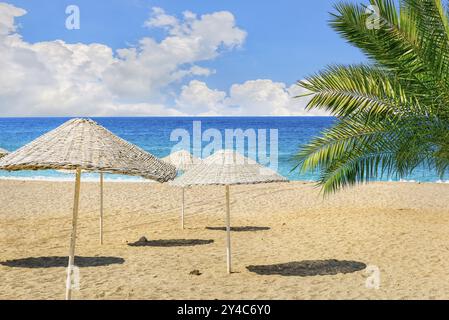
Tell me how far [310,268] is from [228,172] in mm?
2466

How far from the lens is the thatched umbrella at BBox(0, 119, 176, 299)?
6.19 meters

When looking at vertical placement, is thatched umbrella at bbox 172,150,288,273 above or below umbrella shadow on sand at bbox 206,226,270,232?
above

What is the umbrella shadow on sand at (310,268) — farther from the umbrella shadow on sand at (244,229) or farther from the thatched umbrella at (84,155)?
the umbrella shadow on sand at (244,229)

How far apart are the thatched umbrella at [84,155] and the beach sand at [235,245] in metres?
2.12

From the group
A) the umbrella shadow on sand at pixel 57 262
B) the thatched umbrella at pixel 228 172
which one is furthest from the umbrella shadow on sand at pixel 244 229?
the thatched umbrella at pixel 228 172

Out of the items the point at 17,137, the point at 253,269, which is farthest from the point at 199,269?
the point at 17,137

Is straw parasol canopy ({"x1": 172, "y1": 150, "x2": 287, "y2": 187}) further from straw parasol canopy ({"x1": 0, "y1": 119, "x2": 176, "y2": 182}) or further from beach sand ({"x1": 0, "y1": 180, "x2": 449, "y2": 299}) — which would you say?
beach sand ({"x1": 0, "y1": 180, "x2": 449, "y2": 299})

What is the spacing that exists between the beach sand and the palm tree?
6.44 ft

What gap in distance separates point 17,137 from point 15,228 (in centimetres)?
7846

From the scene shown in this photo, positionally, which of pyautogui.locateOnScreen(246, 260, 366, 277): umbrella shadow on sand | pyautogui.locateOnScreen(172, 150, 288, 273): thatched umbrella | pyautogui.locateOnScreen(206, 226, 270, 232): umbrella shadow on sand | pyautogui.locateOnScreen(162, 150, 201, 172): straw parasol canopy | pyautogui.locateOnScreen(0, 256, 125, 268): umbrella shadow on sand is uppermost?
pyautogui.locateOnScreen(162, 150, 201, 172): straw parasol canopy

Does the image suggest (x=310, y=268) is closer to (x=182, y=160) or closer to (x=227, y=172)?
(x=227, y=172)

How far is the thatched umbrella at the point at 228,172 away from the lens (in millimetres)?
8578

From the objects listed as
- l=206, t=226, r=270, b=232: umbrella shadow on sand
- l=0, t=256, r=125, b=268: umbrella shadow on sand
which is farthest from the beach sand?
l=206, t=226, r=270, b=232: umbrella shadow on sand

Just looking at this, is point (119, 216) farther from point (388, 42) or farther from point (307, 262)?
point (388, 42)
